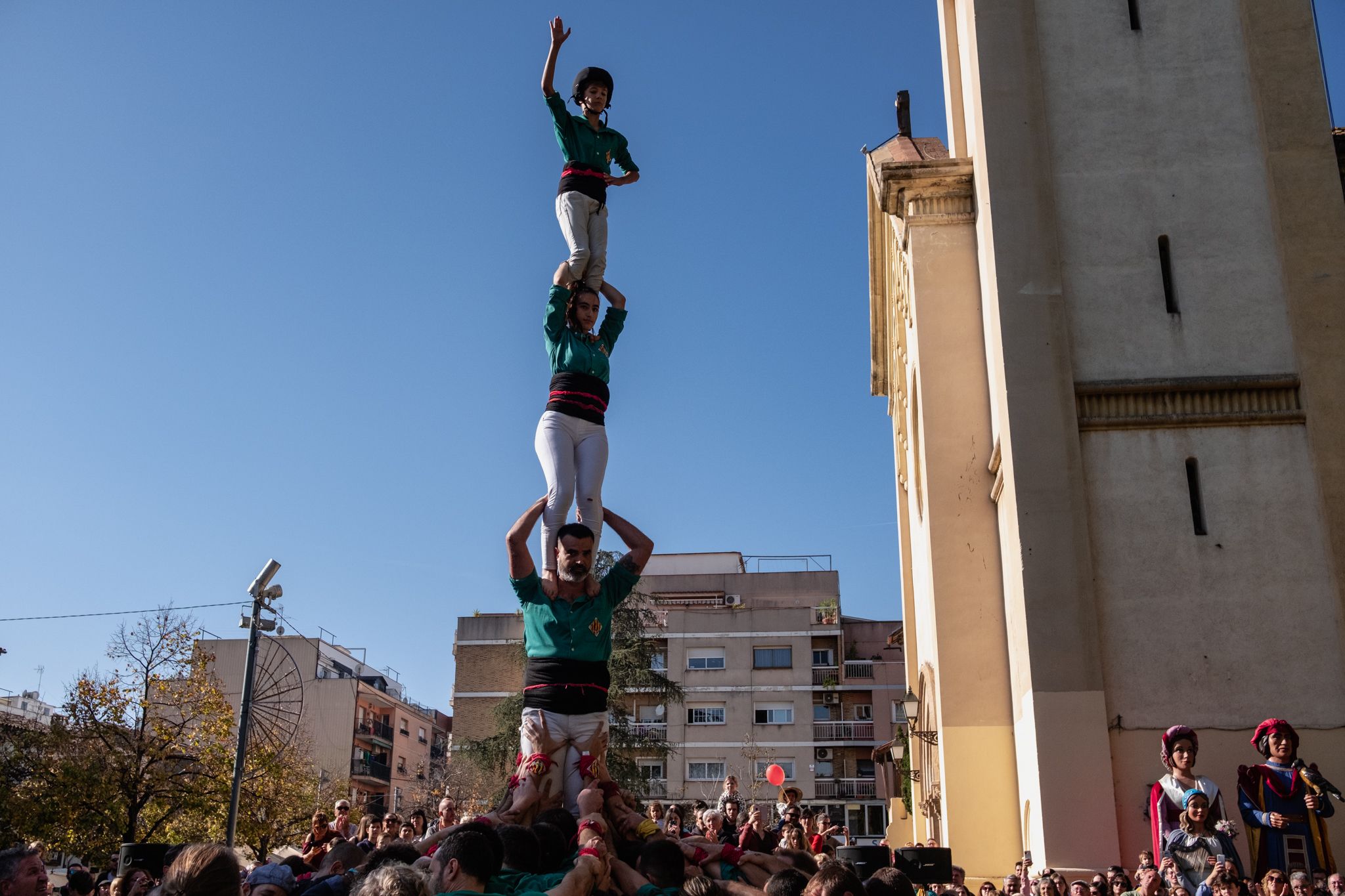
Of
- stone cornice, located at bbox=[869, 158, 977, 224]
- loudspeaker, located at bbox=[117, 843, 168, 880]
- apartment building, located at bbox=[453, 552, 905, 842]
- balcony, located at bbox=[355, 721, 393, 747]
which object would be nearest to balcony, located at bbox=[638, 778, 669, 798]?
apartment building, located at bbox=[453, 552, 905, 842]

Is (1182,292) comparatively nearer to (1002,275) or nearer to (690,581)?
(1002,275)

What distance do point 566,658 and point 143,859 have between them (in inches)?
136

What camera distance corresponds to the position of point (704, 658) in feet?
214

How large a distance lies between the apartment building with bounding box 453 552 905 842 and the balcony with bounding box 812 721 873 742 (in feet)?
0.16

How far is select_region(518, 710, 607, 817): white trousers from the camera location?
951cm

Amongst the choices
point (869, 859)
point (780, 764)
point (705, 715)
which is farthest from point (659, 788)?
point (869, 859)

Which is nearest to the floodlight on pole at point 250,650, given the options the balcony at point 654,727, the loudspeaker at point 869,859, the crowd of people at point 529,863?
the crowd of people at point 529,863

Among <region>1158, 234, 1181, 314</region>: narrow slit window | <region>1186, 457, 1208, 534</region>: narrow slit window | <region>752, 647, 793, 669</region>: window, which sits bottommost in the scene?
<region>1186, 457, 1208, 534</region>: narrow slit window

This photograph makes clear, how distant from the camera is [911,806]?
89.0 feet

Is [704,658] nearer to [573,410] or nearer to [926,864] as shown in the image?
[573,410]

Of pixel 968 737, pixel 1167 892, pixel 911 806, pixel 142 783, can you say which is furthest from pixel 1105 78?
pixel 142 783

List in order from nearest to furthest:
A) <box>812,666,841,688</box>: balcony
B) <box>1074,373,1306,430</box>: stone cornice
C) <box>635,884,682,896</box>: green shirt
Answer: <box>635,884,682,896</box>: green shirt, <box>1074,373,1306,430</box>: stone cornice, <box>812,666,841,688</box>: balcony

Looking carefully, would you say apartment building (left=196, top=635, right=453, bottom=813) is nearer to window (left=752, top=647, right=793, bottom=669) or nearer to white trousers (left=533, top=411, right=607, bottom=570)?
window (left=752, top=647, right=793, bottom=669)

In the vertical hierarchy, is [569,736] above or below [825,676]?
below
